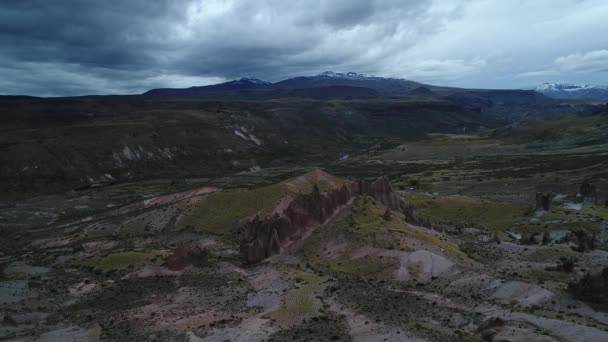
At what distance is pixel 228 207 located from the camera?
8450 cm

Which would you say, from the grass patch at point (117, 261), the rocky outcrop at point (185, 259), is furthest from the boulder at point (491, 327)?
the grass patch at point (117, 261)

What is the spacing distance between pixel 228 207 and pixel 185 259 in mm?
26734

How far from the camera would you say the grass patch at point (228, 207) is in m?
80.0

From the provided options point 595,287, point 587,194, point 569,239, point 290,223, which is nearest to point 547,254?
point 569,239

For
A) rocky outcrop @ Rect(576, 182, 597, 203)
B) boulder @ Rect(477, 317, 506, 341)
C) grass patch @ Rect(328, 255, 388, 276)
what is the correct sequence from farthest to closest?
rocky outcrop @ Rect(576, 182, 597, 203)
grass patch @ Rect(328, 255, 388, 276)
boulder @ Rect(477, 317, 506, 341)

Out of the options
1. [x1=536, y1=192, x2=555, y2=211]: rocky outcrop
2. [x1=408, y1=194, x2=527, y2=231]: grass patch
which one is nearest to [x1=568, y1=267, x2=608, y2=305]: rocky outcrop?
[x1=408, y1=194, x2=527, y2=231]: grass patch

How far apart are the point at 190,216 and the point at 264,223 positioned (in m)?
27.1

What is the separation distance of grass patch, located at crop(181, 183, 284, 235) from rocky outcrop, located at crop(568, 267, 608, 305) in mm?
50474

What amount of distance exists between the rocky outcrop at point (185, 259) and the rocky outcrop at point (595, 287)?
38.4m

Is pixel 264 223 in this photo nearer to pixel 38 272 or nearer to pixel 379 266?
pixel 379 266

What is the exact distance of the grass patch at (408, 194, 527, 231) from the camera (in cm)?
7862

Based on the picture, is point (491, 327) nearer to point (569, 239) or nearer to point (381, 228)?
point (381, 228)

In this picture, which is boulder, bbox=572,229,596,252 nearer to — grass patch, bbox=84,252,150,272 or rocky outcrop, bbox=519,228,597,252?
rocky outcrop, bbox=519,228,597,252

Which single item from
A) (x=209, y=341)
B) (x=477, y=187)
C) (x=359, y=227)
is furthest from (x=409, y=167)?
(x=209, y=341)
